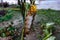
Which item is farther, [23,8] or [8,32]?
[8,32]

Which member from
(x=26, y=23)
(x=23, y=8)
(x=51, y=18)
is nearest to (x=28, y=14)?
(x=26, y=23)

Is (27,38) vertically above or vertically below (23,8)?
below

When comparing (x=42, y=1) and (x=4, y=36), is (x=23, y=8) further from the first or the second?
(x=42, y=1)

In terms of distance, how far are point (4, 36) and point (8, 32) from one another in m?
0.18

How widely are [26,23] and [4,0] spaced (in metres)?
5.81

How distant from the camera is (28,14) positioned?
12.9ft

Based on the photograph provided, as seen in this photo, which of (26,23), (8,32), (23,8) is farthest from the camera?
(8,32)

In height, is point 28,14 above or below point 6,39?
Answer: above

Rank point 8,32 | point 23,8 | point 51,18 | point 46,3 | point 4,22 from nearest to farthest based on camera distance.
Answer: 1. point 23,8
2. point 8,32
3. point 4,22
4. point 51,18
5. point 46,3

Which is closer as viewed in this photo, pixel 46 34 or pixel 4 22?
pixel 46 34

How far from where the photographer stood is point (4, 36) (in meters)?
3.99

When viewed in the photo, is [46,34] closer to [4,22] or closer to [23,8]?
[23,8]

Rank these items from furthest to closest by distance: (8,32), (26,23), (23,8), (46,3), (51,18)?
1. (46,3)
2. (51,18)
3. (8,32)
4. (26,23)
5. (23,8)

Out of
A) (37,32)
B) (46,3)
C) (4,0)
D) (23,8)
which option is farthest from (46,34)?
(4,0)
